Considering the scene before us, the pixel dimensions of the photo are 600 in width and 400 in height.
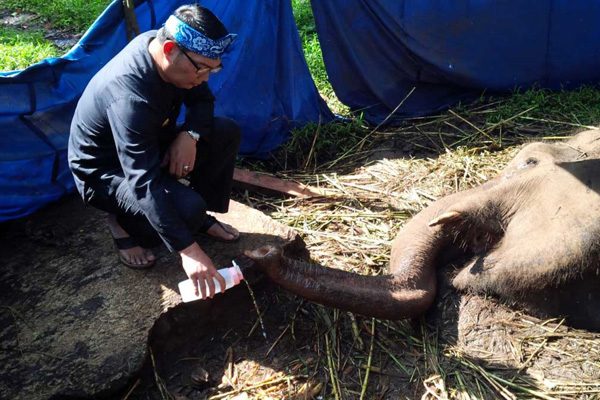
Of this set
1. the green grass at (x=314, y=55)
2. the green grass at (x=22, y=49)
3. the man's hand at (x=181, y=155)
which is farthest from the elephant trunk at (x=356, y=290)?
the green grass at (x=22, y=49)

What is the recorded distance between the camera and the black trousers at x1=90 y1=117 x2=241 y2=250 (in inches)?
118

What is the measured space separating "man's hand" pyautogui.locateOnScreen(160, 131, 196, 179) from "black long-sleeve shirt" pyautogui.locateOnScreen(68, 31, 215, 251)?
78mm

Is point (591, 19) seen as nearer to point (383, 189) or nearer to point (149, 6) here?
point (383, 189)

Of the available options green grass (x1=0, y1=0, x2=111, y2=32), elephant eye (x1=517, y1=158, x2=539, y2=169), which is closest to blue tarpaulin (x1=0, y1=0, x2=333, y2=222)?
elephant eye (x1=517, y1=158, x2=539, y2=169)

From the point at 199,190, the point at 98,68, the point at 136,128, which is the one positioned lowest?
the point at 199,190

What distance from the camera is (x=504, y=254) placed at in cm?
325

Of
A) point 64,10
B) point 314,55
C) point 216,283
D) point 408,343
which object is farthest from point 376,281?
point 64,10

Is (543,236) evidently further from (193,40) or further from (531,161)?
(193,40)

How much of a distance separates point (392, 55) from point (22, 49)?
3.64m

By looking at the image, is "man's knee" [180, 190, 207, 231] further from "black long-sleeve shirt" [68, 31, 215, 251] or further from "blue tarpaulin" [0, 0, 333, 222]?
"blue tarpaulin" [0, 0, 333, 222]

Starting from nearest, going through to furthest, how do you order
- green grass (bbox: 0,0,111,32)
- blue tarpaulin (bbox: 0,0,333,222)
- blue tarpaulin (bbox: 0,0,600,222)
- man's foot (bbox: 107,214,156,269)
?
man's foot (bbox: 107,214,156,269), blue tarpaulin (bbox: 0,0,333,222), blue tarpaulin (bbox: 0,0,600,222), green grass (bbox: 0,0,111,32)

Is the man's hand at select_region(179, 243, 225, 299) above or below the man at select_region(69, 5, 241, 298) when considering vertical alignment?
below

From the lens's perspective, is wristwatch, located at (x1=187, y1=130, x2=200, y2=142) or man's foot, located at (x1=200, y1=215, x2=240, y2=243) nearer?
wristwatch, located at (x1=187, y1=130, x2=200, y2=142)

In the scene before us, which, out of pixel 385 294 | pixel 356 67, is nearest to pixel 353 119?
pixel 356 67
